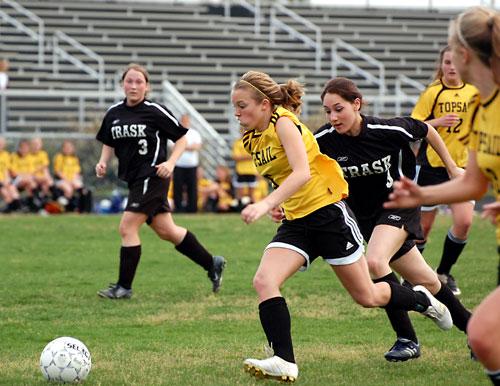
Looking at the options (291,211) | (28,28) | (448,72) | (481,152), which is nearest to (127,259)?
(448,72)

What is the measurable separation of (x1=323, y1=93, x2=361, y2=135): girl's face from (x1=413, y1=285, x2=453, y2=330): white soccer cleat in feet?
3.88

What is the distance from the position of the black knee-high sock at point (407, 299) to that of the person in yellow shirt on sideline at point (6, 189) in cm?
1469

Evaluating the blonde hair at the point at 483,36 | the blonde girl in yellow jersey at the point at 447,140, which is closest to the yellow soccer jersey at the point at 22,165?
the blonde girl in yellow jersey at the point at 447,140

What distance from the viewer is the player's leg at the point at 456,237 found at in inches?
408

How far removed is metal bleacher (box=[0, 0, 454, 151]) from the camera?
27.1m

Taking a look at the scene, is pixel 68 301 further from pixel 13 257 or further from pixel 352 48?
pixel 352 48

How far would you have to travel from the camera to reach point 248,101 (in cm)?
638

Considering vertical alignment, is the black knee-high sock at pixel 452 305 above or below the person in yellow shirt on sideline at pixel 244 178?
above

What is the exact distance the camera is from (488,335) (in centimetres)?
451

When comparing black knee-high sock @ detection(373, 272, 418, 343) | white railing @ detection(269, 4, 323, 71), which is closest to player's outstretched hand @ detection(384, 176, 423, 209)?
black knee-high sock @ detection(373, 272, 418, 343)

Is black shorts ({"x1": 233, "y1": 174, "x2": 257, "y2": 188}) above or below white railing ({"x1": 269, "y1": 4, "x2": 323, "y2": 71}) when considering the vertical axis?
below

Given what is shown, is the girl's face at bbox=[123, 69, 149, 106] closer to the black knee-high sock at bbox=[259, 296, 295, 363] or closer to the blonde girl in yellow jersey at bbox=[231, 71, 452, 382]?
the blonde girl in yellow jersey at bbox=[231, 71, 452, 382]

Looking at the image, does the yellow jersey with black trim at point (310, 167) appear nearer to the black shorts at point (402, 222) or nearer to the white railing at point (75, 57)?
the black shorts at point (402, 222)

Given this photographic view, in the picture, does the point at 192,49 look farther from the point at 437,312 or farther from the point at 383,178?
the point at 437,312
